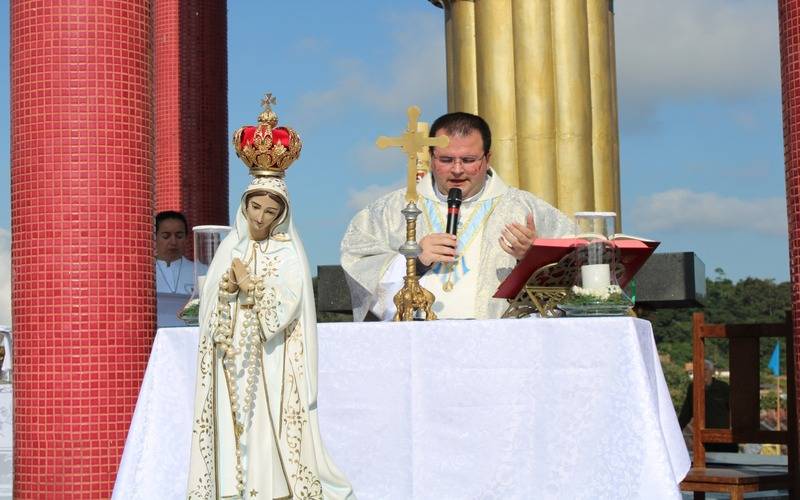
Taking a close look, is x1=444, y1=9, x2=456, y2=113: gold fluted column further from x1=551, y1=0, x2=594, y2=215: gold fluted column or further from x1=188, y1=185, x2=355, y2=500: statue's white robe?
x1=188, y1=185, x2=355, y2=500: statue's white robe

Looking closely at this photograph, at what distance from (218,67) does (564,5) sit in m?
3.60

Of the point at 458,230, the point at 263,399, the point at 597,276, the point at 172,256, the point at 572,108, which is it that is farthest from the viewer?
the point at 572,108

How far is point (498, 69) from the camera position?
12.4 m

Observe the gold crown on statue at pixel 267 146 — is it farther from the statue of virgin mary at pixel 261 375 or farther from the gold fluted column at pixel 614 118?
the gold fluted column at pixel 614 118

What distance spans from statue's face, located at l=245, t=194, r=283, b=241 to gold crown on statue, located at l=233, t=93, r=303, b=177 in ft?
0.36

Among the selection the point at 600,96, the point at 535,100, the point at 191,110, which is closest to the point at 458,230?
the point at 535,100

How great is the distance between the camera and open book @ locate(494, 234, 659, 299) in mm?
6730

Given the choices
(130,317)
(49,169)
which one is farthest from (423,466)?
(49,169)

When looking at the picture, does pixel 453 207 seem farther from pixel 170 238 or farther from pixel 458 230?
pixel 170 238

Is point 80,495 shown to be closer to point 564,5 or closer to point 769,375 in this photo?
point 564,5

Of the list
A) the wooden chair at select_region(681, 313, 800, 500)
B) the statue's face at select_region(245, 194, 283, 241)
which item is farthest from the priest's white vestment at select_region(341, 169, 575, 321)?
the wooden chair at select_region(681, 313, 800, 500)

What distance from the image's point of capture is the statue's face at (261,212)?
6301 millimetres

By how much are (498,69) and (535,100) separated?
0.43 m

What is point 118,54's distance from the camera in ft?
27.4
